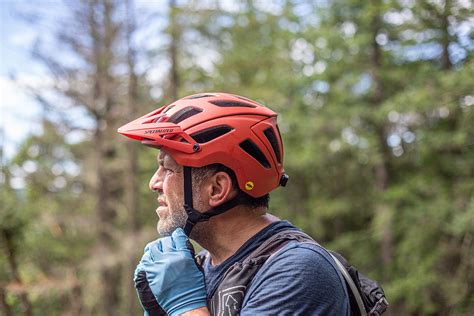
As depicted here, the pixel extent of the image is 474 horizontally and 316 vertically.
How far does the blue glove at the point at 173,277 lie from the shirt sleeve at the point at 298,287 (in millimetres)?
271

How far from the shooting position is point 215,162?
2.35 meters

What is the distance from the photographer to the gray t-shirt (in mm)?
1899

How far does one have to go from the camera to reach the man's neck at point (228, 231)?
2.37 metres

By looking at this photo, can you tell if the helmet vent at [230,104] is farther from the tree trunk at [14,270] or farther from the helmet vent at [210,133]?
the tree trunk at [14,270]

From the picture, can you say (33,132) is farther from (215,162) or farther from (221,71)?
(215,162)

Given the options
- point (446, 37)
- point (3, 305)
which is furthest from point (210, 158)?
point (446, 37)

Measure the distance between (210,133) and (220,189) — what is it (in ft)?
0.79

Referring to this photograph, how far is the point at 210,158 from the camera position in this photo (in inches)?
92.0

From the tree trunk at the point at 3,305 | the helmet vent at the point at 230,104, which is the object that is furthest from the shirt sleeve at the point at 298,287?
the tree trunk at the point at 3,305

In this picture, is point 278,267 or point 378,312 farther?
point 378,312

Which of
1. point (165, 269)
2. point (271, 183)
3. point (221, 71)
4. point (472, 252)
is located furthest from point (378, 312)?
point (221, 71)

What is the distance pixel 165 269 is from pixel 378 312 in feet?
2.78

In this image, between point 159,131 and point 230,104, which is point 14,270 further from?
point 230,104

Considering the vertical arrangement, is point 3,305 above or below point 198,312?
below
